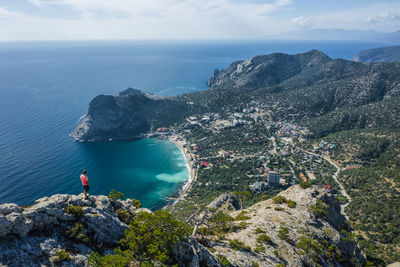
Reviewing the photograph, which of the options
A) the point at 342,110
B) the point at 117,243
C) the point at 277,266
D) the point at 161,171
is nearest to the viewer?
the point at 117,243

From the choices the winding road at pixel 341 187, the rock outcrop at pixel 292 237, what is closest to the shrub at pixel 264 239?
the rock outcrop at pixel 292 237

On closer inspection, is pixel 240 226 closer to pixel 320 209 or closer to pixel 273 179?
pixel 320 209

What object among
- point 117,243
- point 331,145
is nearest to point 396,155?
point 331,145

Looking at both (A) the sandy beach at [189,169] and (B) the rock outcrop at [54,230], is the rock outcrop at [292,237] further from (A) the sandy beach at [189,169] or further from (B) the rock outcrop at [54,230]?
(A) the sandy beach at [189,169]

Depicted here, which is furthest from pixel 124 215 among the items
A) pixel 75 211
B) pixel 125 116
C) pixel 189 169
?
pixel 125 116

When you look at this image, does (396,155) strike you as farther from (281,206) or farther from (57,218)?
(57,218)

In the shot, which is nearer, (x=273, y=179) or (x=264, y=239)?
(x=264, y=239)
